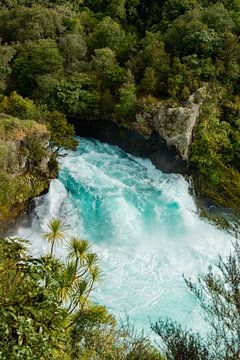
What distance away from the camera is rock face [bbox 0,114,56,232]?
13.3 metres

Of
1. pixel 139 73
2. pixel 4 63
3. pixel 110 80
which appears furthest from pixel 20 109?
pixel 139 73

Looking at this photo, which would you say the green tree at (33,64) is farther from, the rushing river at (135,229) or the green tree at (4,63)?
the rushing river at (135,229)

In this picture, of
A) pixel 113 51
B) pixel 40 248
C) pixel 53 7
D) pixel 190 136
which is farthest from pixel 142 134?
pixel 53 7

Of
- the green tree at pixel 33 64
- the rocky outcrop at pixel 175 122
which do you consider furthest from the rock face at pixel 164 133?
the green tree at pixel 33 64

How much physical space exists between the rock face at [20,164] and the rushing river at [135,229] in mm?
541

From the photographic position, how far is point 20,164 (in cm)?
1389

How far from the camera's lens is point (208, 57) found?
1794 cm

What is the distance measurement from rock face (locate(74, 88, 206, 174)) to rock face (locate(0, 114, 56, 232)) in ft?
13.7

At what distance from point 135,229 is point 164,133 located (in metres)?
4.57

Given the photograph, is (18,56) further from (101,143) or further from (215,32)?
(215,32)

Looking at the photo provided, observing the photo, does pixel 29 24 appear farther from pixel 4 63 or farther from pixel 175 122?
pixel 175 122

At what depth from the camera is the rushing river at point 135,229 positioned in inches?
459

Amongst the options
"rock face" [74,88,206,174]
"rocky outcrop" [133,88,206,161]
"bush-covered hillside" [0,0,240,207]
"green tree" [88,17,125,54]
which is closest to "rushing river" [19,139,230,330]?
"rock face" [74,88,206,174]

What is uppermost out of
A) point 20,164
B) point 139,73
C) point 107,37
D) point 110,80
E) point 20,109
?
point 107,37
